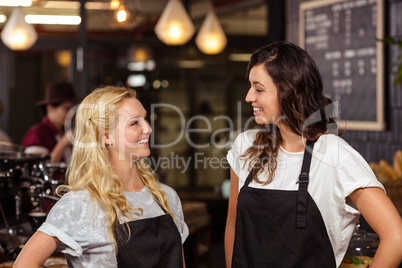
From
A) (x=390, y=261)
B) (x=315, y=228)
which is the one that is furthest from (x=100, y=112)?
(x=390, y=261)

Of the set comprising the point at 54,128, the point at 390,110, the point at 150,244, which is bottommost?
the point at 150,244

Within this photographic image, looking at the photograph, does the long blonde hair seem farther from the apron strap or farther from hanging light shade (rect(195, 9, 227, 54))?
hanging light shade (rect(195, 9, 227, 54))

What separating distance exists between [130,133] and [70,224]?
34cm

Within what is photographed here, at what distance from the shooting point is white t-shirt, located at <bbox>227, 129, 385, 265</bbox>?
1610 mm

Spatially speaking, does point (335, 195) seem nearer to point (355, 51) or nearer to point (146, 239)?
point (146, 239)

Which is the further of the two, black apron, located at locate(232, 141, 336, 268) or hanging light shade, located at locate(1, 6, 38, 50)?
hanging light shade, located at locate(1, 6, 38, 50)

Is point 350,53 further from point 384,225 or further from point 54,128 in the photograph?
point 384,225

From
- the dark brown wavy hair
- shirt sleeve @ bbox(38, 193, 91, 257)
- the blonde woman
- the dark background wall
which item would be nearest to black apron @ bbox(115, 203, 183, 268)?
the blonde woman

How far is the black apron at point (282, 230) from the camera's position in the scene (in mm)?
1684

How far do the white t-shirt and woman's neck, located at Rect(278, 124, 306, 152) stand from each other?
0.03 meters

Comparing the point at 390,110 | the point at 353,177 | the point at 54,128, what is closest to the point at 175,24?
the point at 54,128

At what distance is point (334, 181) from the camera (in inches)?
65.2

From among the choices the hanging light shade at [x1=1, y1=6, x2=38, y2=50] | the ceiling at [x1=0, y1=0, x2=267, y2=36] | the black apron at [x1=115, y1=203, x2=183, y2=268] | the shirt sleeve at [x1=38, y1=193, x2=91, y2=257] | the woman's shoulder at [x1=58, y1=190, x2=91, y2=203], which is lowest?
the black apron at [x1=115, y1=203, x2=183, y2=268]

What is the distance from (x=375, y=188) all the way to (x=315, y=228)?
0.77ft
